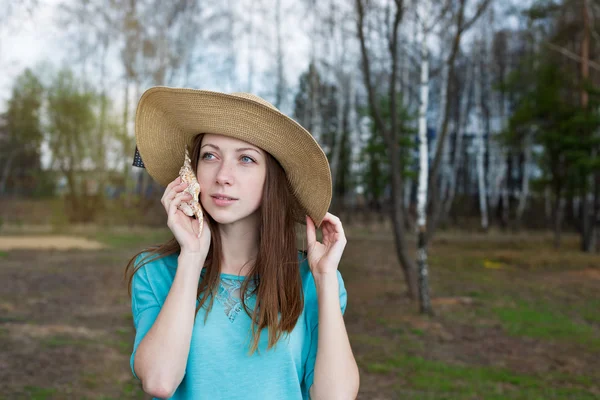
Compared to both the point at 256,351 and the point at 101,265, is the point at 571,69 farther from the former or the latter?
the point at 256,351

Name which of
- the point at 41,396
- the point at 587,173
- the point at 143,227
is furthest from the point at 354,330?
the point at 143,227

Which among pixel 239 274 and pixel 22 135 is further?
pixel 22 135

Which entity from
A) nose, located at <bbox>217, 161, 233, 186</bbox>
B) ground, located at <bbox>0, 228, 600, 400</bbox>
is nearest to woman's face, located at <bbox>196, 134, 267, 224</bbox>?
nose, located at <bbox>217, 161, 233, 186</bbox>

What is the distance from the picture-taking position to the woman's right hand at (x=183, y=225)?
5.03ft

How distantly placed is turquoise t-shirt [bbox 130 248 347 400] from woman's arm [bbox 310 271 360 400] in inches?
2.7

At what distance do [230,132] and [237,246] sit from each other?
13.3 inches

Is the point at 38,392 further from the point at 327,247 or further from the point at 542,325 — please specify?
the point at 542,325

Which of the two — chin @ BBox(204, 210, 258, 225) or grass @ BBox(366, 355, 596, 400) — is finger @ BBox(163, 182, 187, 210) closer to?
chin @ BBox(204, 210, 258, 225)

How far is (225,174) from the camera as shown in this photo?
162 centimetres

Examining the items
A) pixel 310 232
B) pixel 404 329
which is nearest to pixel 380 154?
pixel 404 329

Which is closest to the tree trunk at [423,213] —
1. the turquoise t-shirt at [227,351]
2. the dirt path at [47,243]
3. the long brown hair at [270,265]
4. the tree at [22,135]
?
the long brown hair at [270,265]

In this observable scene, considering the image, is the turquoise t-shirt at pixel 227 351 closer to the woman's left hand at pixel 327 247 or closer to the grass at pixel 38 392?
the woman's left hand at pixel 327 247

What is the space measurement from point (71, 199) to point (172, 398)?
1765 cm

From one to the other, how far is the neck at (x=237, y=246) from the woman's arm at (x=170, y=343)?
0.25 metres
